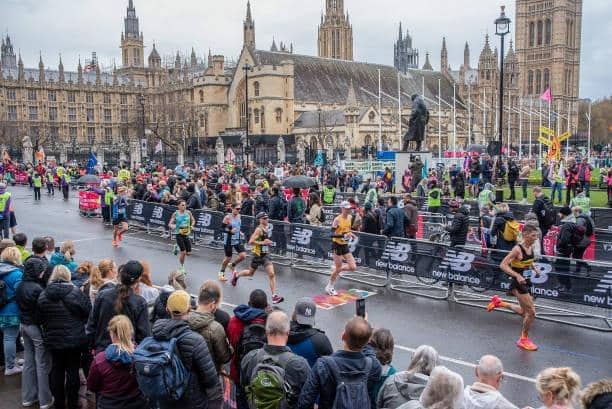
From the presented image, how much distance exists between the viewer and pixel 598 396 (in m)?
3.97

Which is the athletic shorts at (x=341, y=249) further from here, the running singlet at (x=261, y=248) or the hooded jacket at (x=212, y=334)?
the hooded jacket at (x=212, y=334)

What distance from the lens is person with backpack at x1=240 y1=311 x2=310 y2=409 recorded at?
482 cm

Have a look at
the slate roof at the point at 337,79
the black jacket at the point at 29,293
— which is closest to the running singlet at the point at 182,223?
the black jacket at the point at 29,293

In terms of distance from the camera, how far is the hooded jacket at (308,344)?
5.33m

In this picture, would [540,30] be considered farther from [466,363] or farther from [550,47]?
[466,363]

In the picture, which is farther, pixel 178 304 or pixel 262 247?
pixel 262 247

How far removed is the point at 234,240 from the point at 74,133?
9090 cm

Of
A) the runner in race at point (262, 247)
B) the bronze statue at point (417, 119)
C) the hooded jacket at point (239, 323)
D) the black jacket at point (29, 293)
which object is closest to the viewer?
the hooded jacket at point (239, 323)

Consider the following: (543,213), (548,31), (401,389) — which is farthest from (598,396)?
(548,31)

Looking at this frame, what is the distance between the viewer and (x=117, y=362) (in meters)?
5.38

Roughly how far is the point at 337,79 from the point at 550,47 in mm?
61922

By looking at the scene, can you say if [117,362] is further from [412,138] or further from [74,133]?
[74,133]

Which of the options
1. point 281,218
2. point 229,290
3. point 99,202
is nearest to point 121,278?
point 229,290

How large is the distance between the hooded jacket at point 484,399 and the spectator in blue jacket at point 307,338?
4.11 ft
